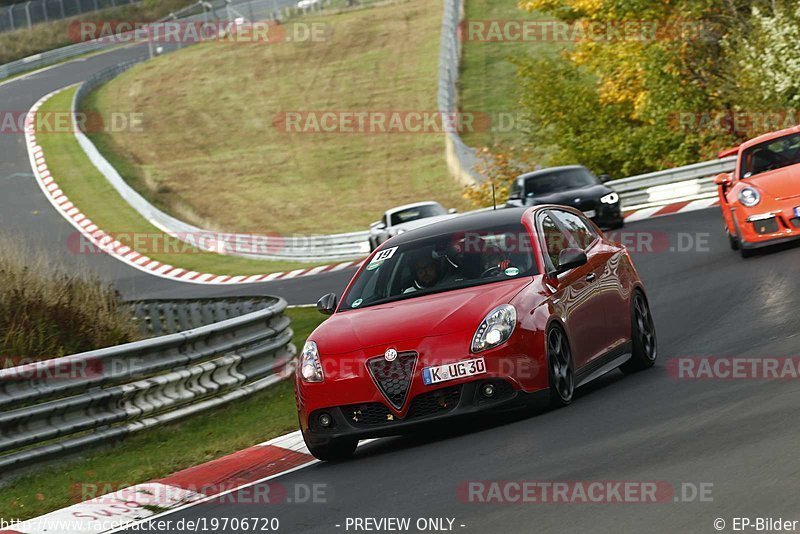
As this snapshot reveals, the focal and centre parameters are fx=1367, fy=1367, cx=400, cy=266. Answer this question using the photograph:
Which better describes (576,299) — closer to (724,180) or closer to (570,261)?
(570,261)

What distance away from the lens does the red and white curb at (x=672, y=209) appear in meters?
27.2

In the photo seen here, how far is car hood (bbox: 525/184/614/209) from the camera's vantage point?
83.3ft

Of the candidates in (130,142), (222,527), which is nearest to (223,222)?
(130,142)

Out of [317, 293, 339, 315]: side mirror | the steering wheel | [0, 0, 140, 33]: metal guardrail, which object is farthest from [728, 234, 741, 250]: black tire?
[0, 0, 140, 33]: metal guardrail

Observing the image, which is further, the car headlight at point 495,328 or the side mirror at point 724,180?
the side mirror at point 724,180

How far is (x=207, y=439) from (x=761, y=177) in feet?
29.1

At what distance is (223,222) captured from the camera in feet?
139

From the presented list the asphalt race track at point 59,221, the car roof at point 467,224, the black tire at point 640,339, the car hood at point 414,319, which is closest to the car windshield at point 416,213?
the asphalt race track at point 59,221

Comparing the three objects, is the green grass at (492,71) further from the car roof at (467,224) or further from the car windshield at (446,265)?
the car windshield at (446,265)

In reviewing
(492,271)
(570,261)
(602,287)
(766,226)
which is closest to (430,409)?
(492,271)

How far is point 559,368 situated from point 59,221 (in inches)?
1265

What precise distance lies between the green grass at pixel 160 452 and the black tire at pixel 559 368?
2.42 meters

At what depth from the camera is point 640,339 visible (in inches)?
427

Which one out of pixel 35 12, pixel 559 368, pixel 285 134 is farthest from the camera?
pixel 35 12
